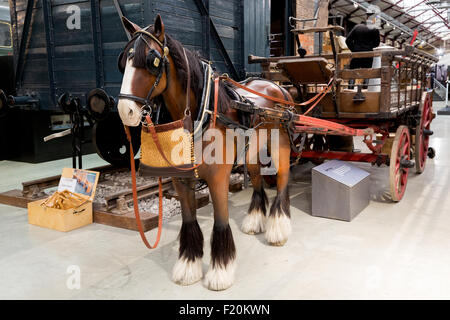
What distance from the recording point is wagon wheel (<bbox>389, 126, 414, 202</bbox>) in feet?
14.9

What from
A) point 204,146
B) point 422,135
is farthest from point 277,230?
point 422,135

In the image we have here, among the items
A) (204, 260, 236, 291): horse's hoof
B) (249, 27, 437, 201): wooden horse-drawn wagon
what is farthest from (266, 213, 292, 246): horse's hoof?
(204, 260, 236, 291): horse's hoof

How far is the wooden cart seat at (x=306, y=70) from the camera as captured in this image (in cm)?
410

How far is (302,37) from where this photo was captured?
9273 mm

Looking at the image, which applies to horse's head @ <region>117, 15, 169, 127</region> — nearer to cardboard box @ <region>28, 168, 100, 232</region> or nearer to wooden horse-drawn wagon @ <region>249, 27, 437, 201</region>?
wooden horse-drawn wagon @ <region>249, 27, 437, 201</region>

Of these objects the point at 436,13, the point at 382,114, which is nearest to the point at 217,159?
→ the point at 382,114

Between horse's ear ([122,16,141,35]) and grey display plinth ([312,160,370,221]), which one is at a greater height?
horse's ear ([122,16,141,35])

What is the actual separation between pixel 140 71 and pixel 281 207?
201 centimetres

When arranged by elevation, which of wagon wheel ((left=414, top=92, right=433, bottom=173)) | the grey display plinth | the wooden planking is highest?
the wooden planking

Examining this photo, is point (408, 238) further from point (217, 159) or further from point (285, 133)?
point (217, 159)

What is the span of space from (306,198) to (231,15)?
318cm

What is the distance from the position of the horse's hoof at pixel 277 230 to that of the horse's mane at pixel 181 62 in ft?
4.37

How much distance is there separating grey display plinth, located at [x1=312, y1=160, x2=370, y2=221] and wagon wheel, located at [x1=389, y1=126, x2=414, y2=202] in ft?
1.17

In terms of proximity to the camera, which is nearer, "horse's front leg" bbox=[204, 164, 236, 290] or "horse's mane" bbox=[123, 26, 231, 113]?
Answer: "horse's mane" bbox=[123, 26, 231, 113]
